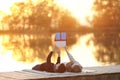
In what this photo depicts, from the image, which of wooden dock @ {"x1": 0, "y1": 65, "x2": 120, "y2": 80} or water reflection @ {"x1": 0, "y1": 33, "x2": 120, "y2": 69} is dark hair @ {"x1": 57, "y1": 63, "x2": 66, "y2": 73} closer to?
wooden dock @ {"x1": 0, "y1": 65, "x2": 120, "y2": 80}

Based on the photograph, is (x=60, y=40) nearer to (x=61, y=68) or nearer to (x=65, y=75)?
(x=61, y=68)

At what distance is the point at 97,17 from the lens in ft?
187

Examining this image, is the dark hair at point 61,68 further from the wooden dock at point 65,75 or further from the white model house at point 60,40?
the white model house at point 60,40

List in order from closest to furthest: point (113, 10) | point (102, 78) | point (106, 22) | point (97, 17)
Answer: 1. point (102, 78)
2. point (113, 10)
3. point (97, 17)
4. point (106, 22)

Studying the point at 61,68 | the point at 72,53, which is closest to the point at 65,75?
the point at 61,68

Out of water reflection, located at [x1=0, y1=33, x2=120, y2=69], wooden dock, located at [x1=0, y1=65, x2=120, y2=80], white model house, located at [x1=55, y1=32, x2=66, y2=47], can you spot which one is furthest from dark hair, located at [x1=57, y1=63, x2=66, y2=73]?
water reflection, located at [x1=0, y1=33, x2=120, y2=69]

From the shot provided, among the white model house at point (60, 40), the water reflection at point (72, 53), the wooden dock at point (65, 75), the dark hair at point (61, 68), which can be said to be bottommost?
the water reflection at point (72, 53)

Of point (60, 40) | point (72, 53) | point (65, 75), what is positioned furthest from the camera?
point (72, 53)

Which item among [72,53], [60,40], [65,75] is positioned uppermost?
[60,40]

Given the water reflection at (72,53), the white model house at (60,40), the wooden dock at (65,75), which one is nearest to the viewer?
the wooden dock at (65,75)

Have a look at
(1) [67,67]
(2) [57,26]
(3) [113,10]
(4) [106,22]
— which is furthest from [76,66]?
(4) [106,22]

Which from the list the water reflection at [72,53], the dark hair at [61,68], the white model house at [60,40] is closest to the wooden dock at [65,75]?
the dark hair at [61,68]

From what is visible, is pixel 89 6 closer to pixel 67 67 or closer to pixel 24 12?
pixel 24 12

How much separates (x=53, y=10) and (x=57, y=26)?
416 centimetres
